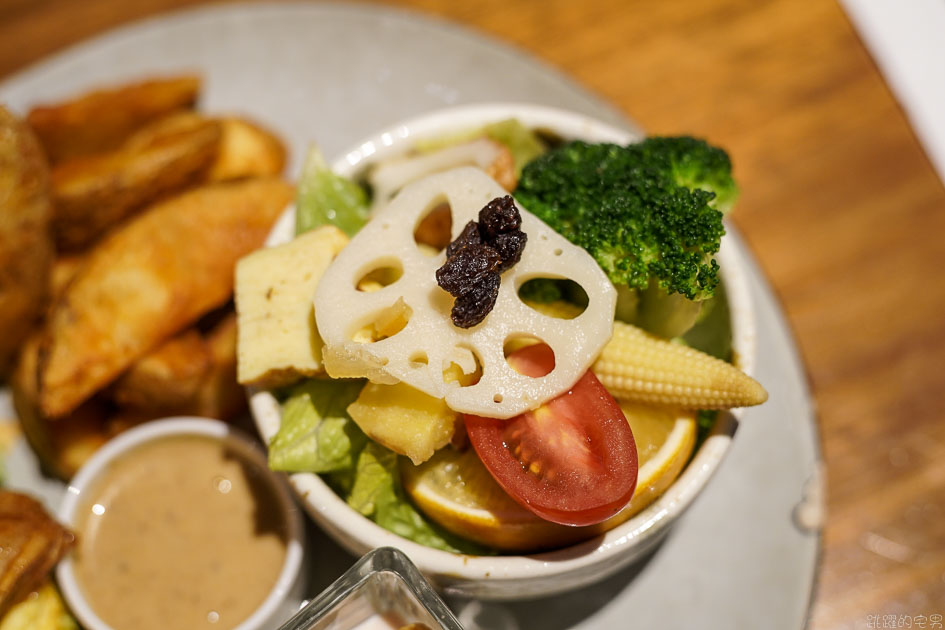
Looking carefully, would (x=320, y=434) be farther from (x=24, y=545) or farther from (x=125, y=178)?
(x=125, y=178)

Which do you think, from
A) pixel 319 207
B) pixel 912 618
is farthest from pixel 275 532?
pixel 912 618

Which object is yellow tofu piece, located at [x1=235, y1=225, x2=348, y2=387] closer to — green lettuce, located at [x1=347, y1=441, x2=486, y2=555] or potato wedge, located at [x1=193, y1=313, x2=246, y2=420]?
green lettuce, located at [x1=347, y1=441, x2=486, y2=555]

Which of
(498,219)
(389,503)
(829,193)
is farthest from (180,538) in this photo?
(829,193)

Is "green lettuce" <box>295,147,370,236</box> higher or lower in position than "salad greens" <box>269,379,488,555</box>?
higher

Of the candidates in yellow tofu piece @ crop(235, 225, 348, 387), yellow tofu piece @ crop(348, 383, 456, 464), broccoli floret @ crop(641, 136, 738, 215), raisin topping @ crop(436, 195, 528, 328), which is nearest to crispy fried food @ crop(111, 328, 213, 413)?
yellow tofu piece @ crop(235, 225, 348, 387)

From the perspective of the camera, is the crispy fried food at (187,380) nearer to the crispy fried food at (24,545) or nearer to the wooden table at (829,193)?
the crispy fried food at (24,545)
